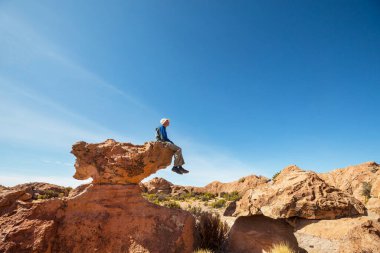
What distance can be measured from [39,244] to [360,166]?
19.2 meters

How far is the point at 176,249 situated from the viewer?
7.07 meters

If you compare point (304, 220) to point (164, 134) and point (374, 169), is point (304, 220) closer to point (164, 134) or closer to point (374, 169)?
point (164, 134)

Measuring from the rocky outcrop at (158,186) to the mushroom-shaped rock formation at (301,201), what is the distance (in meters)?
23.8

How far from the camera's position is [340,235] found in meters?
6.14

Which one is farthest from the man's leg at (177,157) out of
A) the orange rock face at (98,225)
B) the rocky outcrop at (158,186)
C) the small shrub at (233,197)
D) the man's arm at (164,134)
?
the rocky outcrop at (158,186)

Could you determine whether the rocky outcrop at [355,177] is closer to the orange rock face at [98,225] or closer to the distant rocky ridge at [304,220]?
the distant rocky ridge at [304,220]

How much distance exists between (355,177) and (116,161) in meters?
15.4

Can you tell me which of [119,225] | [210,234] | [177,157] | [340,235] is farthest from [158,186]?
[340,235]

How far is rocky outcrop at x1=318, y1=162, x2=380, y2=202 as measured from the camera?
13570mm

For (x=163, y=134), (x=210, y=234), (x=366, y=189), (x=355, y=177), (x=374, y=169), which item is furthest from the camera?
(x=374, y=169)

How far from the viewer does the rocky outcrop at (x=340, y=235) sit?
535 cm

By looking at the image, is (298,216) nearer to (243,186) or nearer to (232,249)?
(232,249)

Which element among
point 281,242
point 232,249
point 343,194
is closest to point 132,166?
point 232,249

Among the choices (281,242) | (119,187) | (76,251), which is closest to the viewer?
(76,251)
